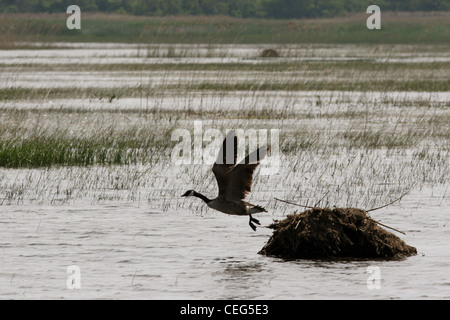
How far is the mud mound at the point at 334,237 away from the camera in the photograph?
384 inches

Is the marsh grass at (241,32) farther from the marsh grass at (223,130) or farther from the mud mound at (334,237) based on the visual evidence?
the mud mound at (334,237)

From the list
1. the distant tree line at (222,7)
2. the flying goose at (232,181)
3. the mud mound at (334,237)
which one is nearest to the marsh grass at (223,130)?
the mud mound at (334,237)

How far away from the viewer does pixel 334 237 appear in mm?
9750

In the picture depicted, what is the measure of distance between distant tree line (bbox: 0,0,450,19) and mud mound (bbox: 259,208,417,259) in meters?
74.0

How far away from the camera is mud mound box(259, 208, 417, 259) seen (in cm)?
975

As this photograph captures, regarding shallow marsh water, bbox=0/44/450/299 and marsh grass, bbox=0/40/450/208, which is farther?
marsh grass, bbox=0/40/450/208

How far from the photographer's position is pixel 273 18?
86.1 metres

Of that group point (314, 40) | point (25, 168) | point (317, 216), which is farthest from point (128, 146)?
point (314, 40)

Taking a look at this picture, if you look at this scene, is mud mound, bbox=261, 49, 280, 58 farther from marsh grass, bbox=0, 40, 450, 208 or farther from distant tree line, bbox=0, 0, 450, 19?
distant tree line, bbox=0, 0, 450, 19

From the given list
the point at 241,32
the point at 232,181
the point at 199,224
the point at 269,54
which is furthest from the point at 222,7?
the point at 232,181

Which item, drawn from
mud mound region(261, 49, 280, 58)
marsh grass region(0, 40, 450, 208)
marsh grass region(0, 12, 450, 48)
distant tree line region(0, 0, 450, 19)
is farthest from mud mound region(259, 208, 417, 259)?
distant tree line region(0, 0, 450, 19)

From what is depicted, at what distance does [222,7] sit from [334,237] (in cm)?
7938
